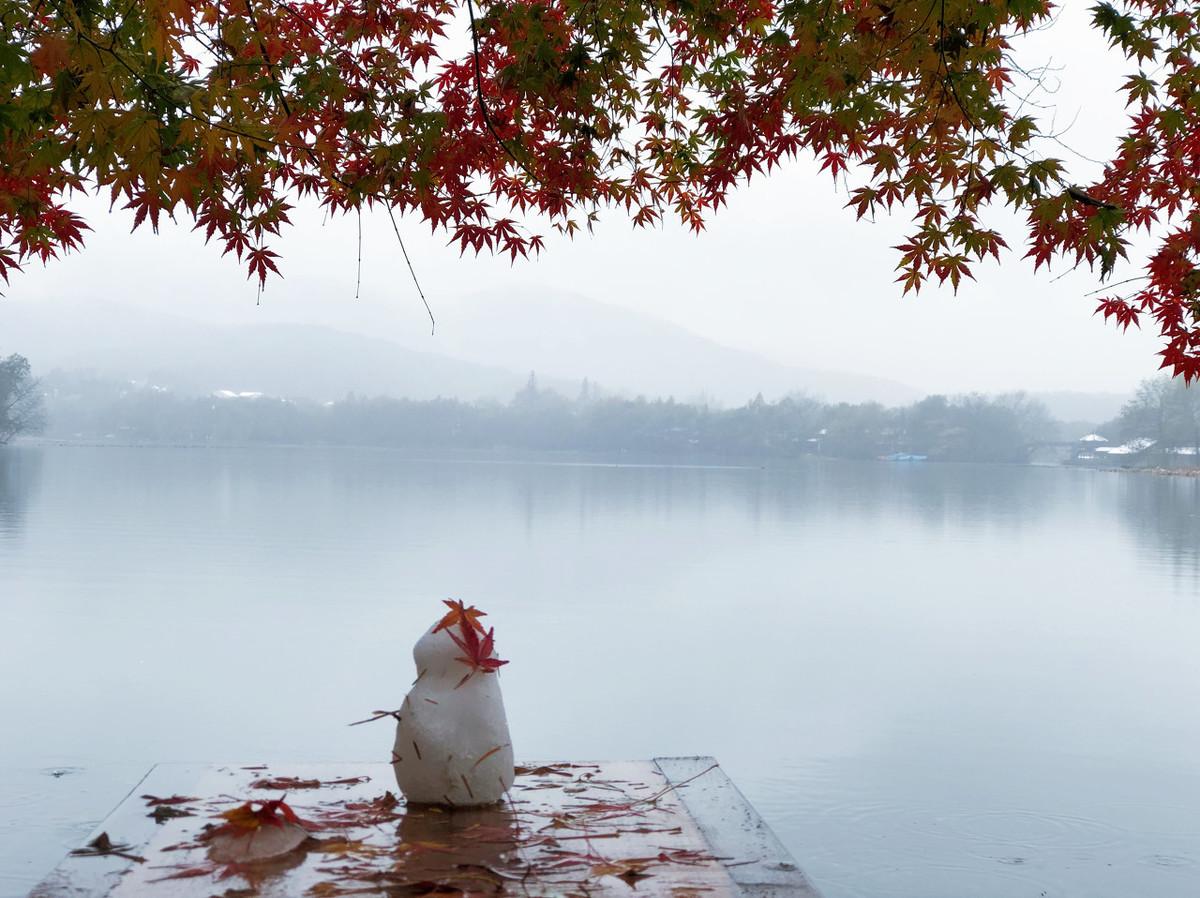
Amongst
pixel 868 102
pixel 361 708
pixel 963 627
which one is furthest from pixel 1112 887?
pixel 963 627

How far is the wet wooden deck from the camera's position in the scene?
3.34 m

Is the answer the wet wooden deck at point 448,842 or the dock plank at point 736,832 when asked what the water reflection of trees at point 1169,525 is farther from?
the wet wooden deck at point 448,842

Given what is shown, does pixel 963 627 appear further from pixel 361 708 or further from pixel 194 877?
pixel 194 877

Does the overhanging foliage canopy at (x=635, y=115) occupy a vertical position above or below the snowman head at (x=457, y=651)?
above

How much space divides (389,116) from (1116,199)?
421 centimetres

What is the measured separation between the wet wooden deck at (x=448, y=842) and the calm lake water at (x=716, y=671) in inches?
43.5

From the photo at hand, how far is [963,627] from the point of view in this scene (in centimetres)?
1141

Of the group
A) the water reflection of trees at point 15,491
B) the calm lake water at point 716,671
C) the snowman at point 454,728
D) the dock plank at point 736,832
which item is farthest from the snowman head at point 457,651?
the water reflection of trees at point 15,491

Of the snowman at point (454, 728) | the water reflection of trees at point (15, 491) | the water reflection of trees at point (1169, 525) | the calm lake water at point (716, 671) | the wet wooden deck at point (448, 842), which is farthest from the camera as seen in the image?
the water reflection of trees at point (15, 491)

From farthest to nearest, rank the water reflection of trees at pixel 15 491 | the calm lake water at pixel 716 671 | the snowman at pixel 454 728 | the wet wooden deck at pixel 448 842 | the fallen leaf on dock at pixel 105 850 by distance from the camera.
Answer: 1. the water reflection of trees at pixel 15 491
2. the calm lake water at pixel 716 671
3. the snowman at pixel 454 728
4. the fallen leaf on dock at pixel 105 850
5. the wet wooden deck at pixel 448 842

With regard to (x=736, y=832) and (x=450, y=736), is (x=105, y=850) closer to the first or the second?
(x=450, y=736)

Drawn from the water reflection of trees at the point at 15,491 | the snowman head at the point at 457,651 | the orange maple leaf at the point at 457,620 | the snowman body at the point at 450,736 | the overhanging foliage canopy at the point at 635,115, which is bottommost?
the water reflection of trees at the point at 15,491

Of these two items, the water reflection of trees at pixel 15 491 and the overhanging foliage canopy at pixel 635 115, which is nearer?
the overhanging foliage canopy at pixel 635 115

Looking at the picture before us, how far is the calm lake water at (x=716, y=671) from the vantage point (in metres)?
5.71
